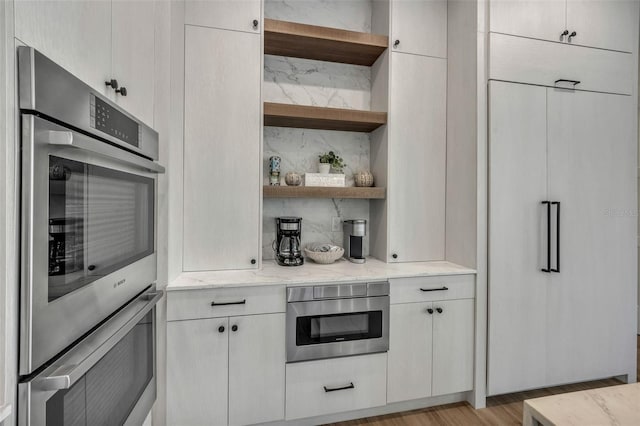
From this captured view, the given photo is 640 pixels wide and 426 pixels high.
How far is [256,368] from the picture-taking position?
178cm

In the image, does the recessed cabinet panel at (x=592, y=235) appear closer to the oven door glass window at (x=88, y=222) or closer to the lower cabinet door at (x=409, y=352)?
the lower cabinet door at (x=409, y=352)

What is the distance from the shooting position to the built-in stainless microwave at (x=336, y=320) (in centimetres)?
183

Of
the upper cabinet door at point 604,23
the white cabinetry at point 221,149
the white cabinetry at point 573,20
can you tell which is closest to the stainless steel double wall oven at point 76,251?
the white cabinetry at point 221,149

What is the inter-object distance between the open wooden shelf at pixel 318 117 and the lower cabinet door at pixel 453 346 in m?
1.34

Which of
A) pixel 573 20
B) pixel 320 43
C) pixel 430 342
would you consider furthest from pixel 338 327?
pixel 573 20

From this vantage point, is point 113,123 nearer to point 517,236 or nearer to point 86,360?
point 86,360

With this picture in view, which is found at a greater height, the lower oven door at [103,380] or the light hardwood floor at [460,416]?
the lower oven door at [103,380]

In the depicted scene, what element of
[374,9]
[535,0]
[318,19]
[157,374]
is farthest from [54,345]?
[535,0]

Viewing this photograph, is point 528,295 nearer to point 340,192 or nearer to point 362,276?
point 362,276

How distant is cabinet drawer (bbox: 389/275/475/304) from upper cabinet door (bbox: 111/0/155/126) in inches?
64.3

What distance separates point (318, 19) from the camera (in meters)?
2.53

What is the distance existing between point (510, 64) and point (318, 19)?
4.73ft

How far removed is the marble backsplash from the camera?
2.44 meters

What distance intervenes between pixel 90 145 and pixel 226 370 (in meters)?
1.39
